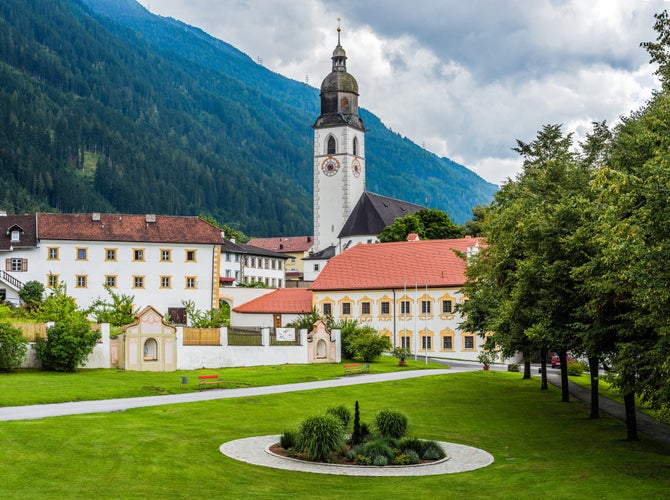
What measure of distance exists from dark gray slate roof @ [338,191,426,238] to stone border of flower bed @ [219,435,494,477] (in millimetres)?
96005

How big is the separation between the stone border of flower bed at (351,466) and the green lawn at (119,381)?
13.3 m

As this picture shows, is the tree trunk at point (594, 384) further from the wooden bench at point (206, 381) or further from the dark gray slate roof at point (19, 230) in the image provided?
the dark gray slate roof at point (19, 230)

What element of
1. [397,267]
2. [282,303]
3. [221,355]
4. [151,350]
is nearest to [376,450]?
[151,350]

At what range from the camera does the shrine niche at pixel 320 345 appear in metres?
A: 61.1

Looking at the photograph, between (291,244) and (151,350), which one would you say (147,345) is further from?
(291,244)

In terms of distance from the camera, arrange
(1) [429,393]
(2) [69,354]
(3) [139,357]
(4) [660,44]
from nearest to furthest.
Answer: (4) [660,44], (1) [429,393], (2) [69,354], (3) [139,357]

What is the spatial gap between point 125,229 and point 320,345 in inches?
1103

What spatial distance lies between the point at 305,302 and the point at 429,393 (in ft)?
137

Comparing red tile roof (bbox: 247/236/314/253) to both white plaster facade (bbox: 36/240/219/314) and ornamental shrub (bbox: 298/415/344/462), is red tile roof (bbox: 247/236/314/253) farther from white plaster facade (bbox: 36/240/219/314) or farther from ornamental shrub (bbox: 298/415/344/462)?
ornamental shrub (bbox: 298/415/344/462)

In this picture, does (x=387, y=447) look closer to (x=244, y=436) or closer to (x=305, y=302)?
(x=244, y=436)

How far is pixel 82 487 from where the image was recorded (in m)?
17.5

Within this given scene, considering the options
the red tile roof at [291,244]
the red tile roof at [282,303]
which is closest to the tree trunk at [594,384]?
the red tile roof at [282,303]

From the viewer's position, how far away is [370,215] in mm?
122750

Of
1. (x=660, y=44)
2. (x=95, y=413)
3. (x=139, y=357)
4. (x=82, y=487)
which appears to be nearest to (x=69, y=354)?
(x=139, y=357)
